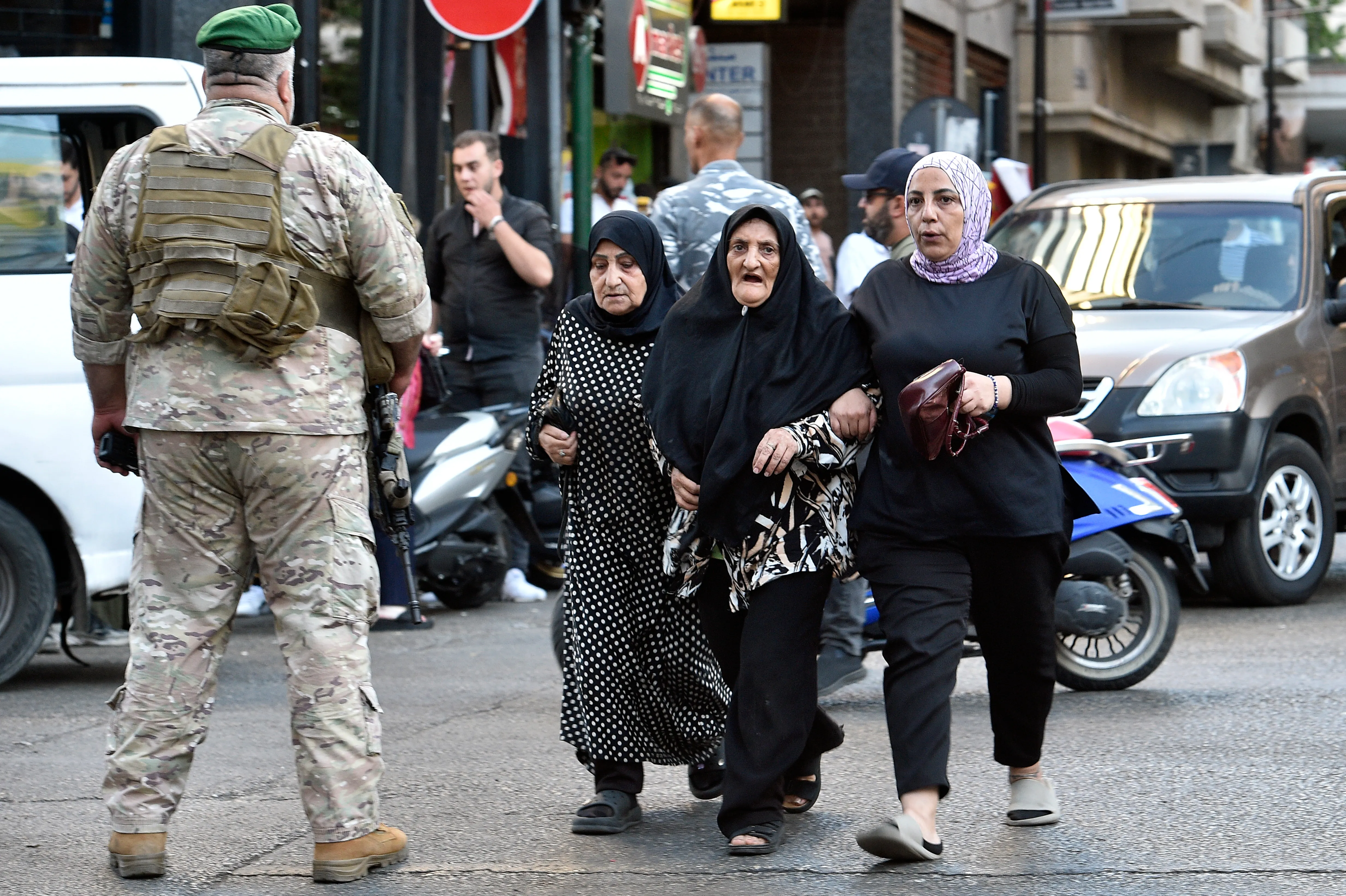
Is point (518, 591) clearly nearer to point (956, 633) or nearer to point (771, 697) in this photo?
point (771, 697)

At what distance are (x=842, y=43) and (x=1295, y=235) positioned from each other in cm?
1268

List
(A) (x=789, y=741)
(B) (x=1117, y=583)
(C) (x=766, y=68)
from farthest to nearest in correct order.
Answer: (C) (x=766, y=68), (B) (x=1117, y=583), (A) (x=789, y=741)

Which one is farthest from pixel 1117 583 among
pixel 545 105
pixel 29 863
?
pixel 545 105

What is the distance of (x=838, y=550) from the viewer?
4852 mm

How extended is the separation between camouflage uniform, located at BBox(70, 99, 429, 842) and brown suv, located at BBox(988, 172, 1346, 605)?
5.17 meters

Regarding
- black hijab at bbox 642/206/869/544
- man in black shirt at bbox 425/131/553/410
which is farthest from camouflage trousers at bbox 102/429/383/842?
man in black shirt at bbox 425/131/553/410

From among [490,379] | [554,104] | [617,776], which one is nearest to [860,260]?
[490,379]

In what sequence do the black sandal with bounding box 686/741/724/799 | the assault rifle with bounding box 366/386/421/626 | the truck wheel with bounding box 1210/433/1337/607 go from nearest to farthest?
the assault rifle with bounding box 366/386/421/626 < the black sandal with bounding box 686/741/724/799 < the truck wheel with bounding box 1210/433/1337/607

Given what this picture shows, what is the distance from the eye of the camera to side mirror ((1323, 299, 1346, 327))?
961 centimetres

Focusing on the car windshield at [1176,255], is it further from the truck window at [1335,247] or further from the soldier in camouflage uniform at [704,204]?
the soldier in camouflage uniform at [704,204]

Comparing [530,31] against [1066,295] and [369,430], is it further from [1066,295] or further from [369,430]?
[369,430]

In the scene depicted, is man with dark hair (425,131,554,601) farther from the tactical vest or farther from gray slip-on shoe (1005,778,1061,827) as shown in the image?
the tactical vest

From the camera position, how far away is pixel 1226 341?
30.3 feet

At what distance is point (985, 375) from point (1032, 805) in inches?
43.5
